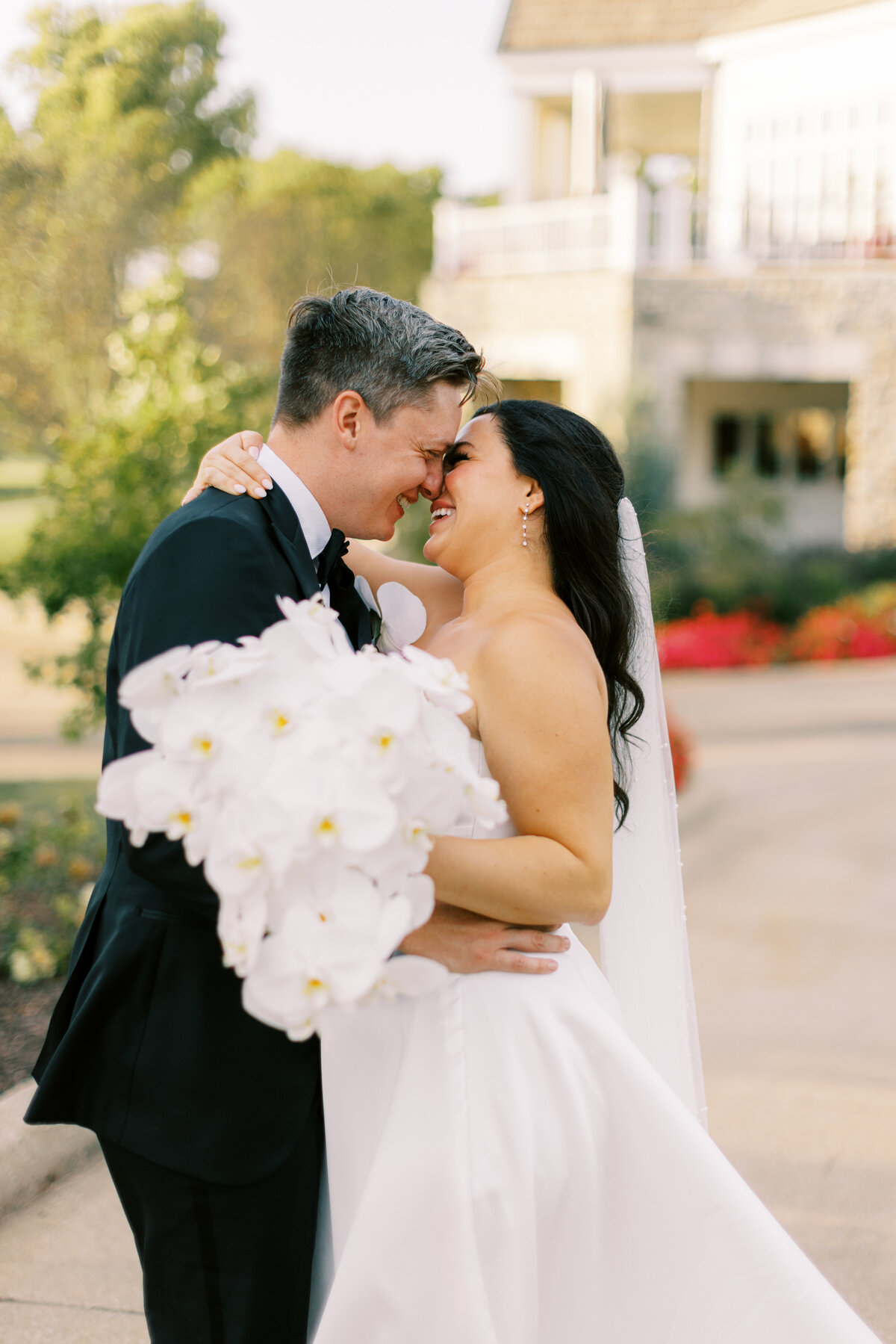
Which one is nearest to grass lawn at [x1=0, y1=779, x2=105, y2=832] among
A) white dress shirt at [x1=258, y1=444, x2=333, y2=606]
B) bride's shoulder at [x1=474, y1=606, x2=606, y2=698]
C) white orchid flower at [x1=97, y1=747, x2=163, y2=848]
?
white dress shirt at [x1=258, y1=444, x2=333, y2=606]

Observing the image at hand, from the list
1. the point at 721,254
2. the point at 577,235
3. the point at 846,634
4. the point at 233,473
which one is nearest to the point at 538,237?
the point at 577,235

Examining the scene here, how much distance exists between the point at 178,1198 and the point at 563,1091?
2.06 ft

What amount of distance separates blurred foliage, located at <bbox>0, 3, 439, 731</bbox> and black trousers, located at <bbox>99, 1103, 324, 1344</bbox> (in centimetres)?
177

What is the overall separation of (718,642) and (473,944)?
11129mm

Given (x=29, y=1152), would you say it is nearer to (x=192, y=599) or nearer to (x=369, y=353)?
(x=192, y=599)

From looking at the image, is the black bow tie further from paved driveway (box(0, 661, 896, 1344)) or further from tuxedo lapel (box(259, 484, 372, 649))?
paved driveway (box(0, 661, 896, 1344))

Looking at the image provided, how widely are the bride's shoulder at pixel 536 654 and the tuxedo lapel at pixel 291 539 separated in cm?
31

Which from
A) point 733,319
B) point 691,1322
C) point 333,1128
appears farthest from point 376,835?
point 733,319

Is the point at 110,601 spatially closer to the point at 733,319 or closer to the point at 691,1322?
the point at 691,1322

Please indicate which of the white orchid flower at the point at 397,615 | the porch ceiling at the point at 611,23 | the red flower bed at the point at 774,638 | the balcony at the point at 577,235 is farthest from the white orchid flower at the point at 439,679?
the porch ceiling at the point at 611,23

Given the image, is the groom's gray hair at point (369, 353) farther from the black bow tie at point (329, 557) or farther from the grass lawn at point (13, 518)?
the grass lawn at point (13, 518)

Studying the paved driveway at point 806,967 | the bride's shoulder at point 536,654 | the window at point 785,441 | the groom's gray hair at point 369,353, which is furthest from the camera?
the window at point 785,441

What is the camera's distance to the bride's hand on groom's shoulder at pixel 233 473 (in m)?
1.98

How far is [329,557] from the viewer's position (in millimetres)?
2225
